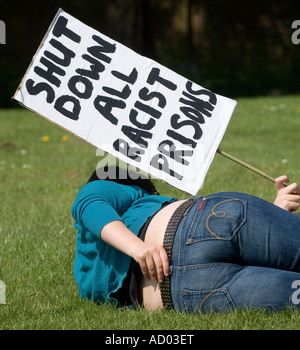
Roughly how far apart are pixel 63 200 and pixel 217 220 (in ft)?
11.9

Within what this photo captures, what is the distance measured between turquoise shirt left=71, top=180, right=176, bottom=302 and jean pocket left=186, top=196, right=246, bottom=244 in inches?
12.3

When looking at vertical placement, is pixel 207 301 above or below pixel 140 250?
below

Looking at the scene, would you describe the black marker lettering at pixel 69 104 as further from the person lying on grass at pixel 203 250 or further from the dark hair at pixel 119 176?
the person lying on grass at pixel 203 250

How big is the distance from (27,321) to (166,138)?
4.00 feet

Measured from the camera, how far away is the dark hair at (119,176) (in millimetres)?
3387

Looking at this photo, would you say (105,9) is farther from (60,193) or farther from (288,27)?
(60,193)

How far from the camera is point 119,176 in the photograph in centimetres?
341

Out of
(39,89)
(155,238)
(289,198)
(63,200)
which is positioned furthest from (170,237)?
(63,200)

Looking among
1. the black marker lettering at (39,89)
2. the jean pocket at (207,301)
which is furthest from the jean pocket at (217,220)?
the black marker lettering at (39,89)

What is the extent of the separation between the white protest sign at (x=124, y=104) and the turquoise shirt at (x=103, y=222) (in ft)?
0.79

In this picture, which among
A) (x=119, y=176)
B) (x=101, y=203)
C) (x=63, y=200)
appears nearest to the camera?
(x=101, y=203)

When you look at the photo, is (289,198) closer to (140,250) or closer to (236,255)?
(236,255)

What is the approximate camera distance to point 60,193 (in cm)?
665

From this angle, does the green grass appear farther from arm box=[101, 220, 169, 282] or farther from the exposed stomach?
arm box=[101, 220, 169, 282]
